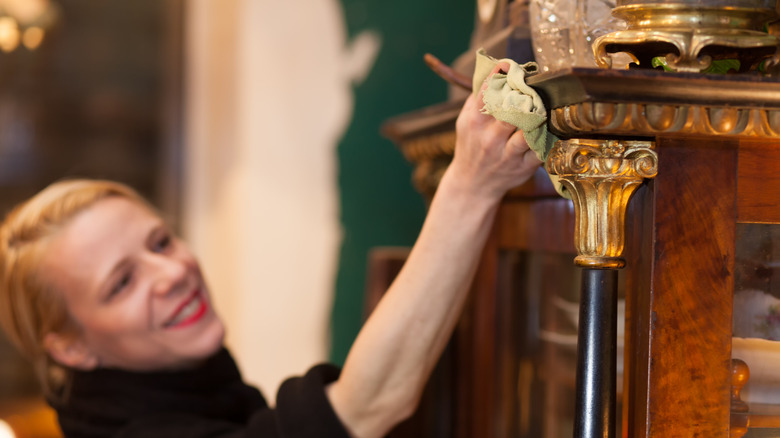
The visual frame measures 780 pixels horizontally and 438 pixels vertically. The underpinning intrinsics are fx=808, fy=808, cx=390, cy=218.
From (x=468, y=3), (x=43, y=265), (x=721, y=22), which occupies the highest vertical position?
(x=468, y=3)

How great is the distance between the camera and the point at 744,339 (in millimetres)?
656

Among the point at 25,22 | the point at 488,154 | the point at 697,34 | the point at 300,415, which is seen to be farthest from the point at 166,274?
the point at 25,22

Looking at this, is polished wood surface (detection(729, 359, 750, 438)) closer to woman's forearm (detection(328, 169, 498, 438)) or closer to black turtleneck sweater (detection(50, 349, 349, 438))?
woman's forearm (detection(328, 169, 498, 438))

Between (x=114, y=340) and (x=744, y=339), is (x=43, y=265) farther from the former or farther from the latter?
(x=744, y=339)

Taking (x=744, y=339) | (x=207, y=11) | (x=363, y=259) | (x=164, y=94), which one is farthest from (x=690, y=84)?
(x=164, y=94)

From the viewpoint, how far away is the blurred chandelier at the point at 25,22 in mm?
2746

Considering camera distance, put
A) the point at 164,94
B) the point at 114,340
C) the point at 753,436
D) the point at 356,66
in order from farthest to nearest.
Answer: the point at 164,94, the point at 356,66, the point at 114,340, the point at 753,436

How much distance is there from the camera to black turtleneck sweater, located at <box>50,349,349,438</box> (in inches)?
40.8

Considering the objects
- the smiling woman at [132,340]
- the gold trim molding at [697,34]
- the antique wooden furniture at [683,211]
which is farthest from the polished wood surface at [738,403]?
the smiling woman at [132,340]

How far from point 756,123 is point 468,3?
1.68 meters

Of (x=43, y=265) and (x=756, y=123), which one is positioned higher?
(x=756, y=123)

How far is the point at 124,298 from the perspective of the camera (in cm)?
125

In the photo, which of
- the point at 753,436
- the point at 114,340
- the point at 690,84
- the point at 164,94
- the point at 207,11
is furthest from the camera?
the point at 164,94

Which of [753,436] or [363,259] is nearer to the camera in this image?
[753,436]
